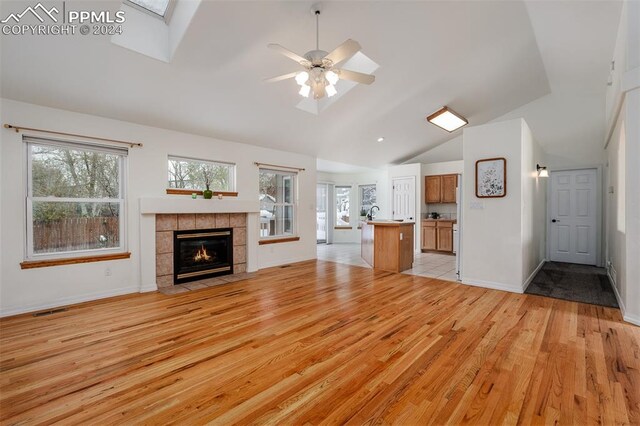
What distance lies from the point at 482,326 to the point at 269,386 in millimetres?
2242

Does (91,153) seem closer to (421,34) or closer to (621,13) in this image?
(421,34)

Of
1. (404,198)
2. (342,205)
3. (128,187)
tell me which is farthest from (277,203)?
(342,205)

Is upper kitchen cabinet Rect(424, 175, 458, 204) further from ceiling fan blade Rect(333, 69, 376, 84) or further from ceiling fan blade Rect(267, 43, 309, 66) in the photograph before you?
ceiling fan blade Rect(267, 43, 309, 66)

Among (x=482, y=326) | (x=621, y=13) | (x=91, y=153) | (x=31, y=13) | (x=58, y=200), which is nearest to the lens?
(x=31, y=13)

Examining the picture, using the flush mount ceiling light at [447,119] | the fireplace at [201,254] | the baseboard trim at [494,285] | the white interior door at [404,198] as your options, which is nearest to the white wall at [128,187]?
the fireplace at [201,254]

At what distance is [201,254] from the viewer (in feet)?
16.4

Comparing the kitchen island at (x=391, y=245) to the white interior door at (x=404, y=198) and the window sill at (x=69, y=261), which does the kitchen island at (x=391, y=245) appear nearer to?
the white interior door at (x=404, y=198)

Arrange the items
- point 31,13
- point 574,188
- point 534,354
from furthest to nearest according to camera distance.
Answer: point 574,188, point 31,13, point 534,354

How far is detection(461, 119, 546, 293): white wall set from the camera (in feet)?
13.7

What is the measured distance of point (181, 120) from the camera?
4.37 metres

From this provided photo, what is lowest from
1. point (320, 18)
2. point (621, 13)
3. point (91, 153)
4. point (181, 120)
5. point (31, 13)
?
point (91, 153)

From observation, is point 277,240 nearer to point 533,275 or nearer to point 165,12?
point 165,12

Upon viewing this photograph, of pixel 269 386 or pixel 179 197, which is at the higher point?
pixel 179 197

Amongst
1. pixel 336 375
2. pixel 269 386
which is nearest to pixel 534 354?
pixel 336 375
